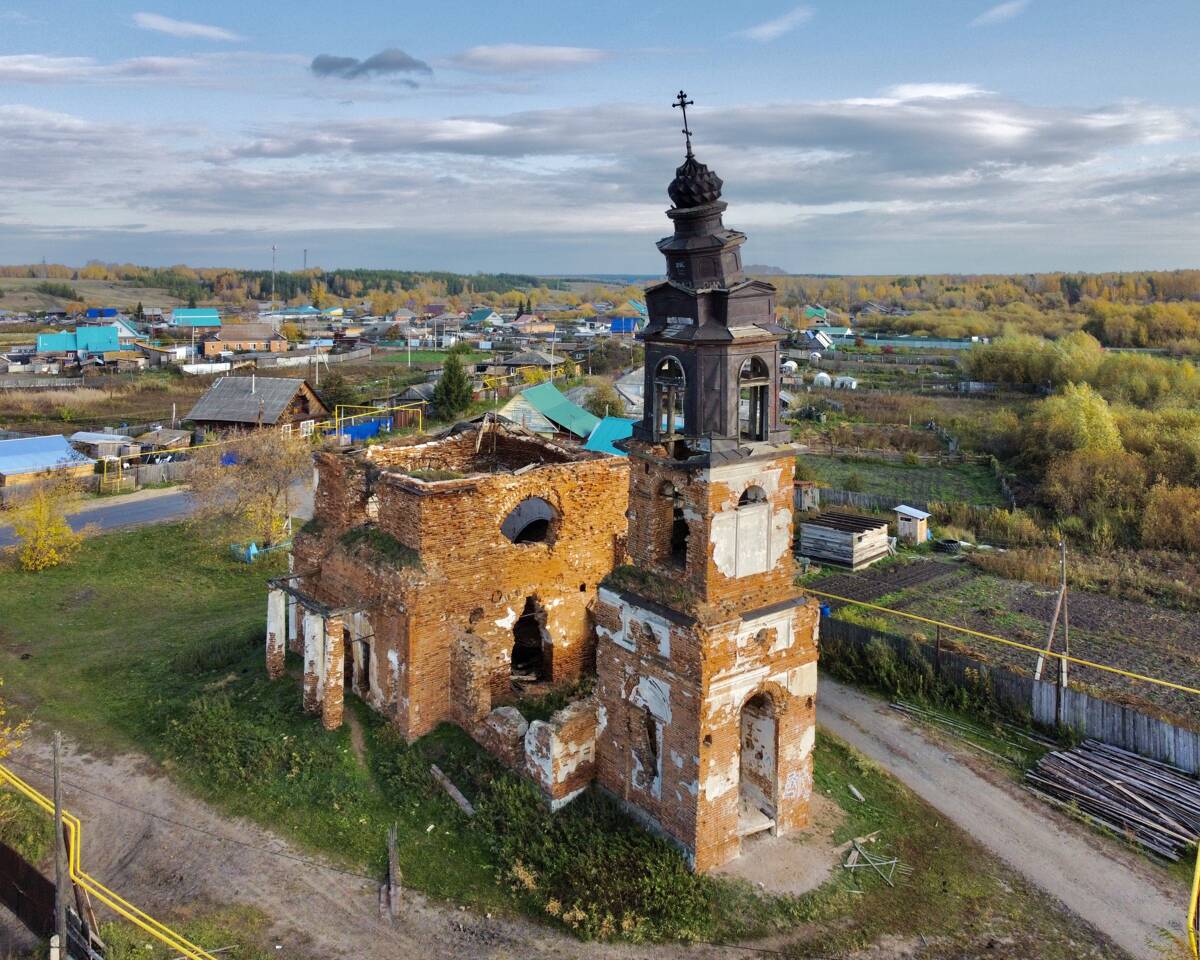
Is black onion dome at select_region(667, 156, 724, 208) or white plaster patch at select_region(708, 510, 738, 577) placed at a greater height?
black onion dome at select_region(667, 156, 724, 208)

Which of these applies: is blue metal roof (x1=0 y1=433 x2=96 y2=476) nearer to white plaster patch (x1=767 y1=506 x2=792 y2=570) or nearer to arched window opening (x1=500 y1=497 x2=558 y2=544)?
arched window opening (x1=500 y1=497 x2=558 y2=544)

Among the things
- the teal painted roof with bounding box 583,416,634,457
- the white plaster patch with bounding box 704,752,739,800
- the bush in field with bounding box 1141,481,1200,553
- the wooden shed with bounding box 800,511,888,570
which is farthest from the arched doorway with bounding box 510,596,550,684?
the bush in field with bounding box 1141,481,1200,553

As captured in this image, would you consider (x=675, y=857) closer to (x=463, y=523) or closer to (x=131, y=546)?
(x=463, y=523)

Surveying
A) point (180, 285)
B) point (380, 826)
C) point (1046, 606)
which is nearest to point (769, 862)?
point (380, 826)

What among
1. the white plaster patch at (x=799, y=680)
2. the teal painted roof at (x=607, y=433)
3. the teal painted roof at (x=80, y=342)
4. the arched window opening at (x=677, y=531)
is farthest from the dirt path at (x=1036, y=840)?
the teal painted roof at (x=80, y=342)

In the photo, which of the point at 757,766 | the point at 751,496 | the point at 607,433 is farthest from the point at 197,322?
the point at 757,766

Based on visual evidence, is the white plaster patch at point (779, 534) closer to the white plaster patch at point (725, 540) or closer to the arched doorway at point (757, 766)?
the white plaster patch at point (725, 540)

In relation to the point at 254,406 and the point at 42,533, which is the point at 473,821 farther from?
the point at 254,406
